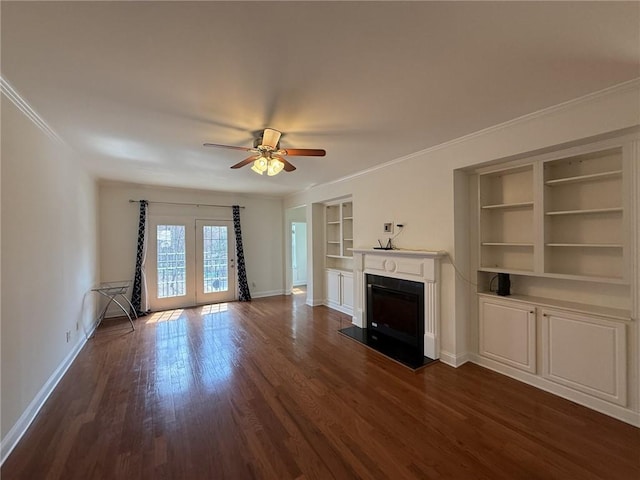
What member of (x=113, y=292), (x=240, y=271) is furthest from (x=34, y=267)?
(x=240, y=271)

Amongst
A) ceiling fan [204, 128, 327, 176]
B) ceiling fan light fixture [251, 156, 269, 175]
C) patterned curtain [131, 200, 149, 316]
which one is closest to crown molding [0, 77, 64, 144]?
ceiling fan [204, 128, 327, 176]

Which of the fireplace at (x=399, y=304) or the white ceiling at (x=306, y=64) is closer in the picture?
the white ceiling at (x=306, y=64)

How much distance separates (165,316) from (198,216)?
2147 mm

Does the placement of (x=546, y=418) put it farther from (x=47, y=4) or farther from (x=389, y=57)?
(x=47, y=4)

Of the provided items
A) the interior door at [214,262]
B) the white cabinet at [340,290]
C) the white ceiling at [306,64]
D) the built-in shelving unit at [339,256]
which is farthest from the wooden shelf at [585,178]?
the interior door at [214,262]

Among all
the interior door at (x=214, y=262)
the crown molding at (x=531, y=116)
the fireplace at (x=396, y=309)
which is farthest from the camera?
the interior door at (x=214, y=262)

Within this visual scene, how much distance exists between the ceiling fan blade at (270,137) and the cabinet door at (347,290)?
3.19m

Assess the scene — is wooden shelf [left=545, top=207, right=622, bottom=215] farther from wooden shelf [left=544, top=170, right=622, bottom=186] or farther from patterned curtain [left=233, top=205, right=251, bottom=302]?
patterned curtain [left=233, top=205, right=251, bottom=302]

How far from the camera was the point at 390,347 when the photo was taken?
358cm

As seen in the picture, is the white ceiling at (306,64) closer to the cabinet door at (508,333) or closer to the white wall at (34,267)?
the white wall at (34,267)

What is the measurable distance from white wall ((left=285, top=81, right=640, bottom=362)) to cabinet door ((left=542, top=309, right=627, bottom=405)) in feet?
2.66

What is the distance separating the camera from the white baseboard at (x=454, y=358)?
312 centimetres

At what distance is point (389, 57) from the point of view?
166cm

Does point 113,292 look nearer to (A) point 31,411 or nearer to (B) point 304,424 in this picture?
(A) point 31,411
